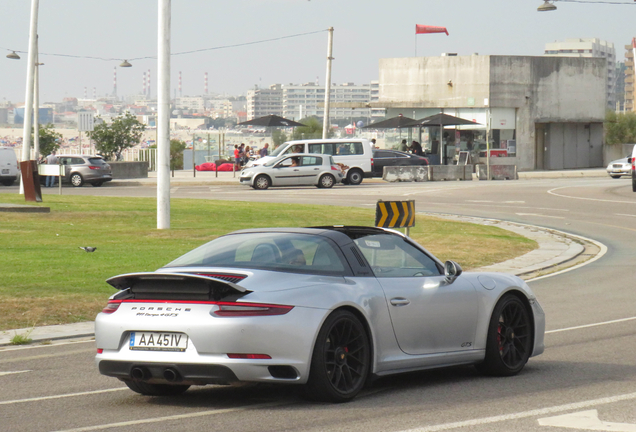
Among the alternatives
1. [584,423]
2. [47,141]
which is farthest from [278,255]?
[47,141]

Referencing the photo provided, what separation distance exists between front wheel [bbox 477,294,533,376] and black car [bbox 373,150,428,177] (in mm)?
40248

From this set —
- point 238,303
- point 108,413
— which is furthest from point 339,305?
point 108,413

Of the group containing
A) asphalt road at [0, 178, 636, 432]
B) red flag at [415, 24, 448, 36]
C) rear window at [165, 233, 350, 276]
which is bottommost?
asphalt road at [0, 178, 636, 432]

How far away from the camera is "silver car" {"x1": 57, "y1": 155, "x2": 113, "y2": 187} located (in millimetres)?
44688

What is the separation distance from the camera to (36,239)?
18.7 meters

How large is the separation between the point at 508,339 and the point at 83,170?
38626 mm

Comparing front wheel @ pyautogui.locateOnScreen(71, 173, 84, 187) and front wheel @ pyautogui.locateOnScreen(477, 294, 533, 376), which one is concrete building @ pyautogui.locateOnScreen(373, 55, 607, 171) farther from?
front wheel @ pyautogui.locateOnScreen(477, 294, 533, 376)

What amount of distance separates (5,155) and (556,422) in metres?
41.7

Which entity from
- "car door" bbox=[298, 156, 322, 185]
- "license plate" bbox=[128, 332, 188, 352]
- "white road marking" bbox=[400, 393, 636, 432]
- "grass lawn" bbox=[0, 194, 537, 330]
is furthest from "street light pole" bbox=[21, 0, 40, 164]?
"white road marking" bbox=[400, 393, 636, 432]

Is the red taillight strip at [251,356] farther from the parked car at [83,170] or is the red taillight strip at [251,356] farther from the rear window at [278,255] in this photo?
the parked car at [83,170]

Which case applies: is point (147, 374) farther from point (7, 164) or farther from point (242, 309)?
point (7, 164)

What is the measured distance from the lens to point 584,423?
6098 millimetres

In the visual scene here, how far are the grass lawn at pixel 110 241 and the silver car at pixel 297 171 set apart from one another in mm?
Result: 10026

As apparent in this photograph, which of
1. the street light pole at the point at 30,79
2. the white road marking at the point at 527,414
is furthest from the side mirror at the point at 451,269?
the street light pole at the point at 30,79
